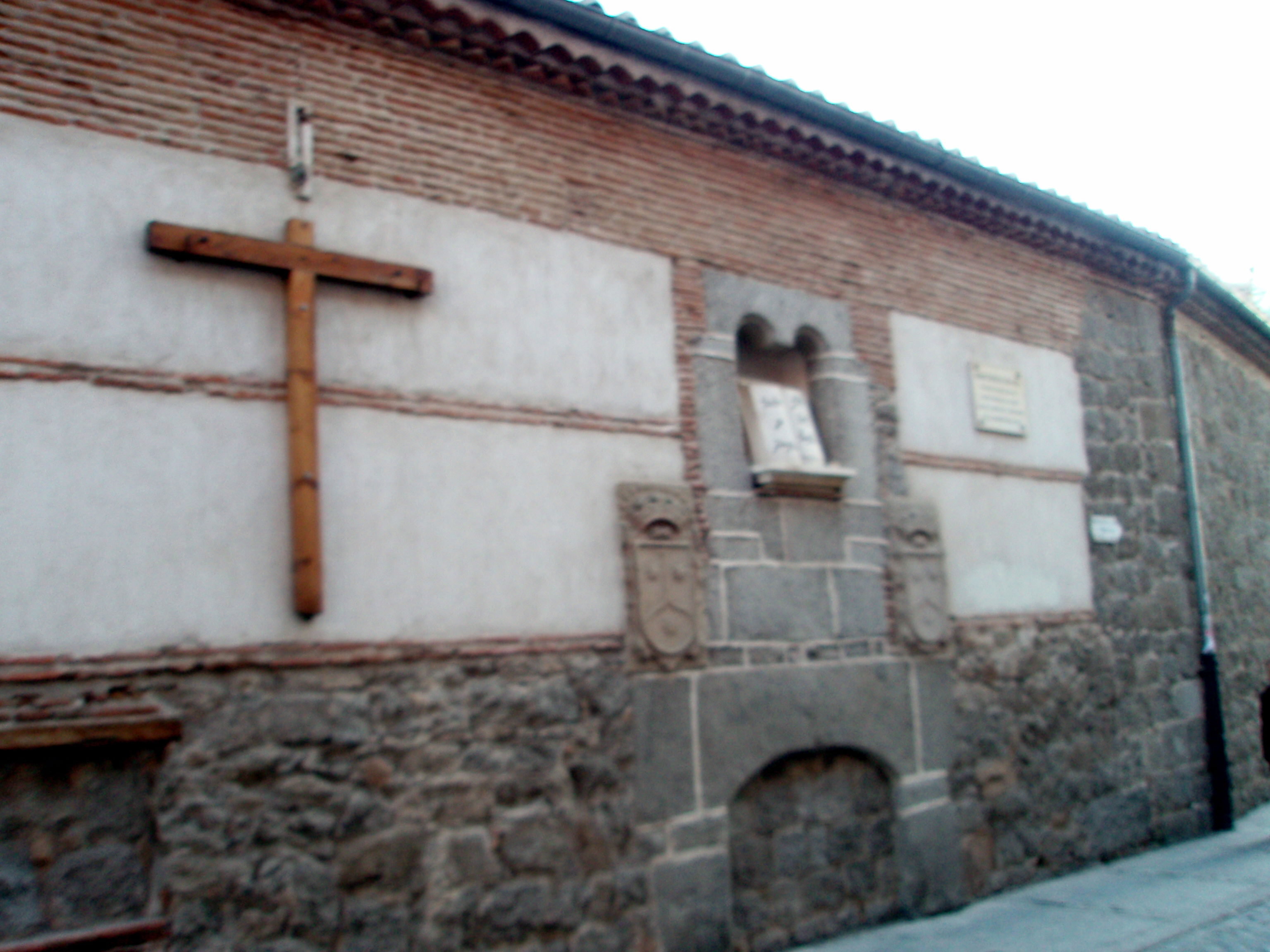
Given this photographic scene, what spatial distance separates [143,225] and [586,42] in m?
2.16

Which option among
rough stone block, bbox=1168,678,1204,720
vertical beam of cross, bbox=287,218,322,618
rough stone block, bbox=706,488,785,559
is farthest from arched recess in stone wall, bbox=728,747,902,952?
rough stone block, bbox=1168,678,1204,720

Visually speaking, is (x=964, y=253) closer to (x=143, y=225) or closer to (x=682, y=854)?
(x=682, y=854)

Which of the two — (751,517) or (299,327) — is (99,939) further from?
(751,517)

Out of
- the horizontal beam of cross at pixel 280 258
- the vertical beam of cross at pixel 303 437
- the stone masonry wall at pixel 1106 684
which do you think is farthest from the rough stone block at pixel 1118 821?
the horizontal beam of cross at pixel 280 258

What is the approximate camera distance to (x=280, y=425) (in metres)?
4.13

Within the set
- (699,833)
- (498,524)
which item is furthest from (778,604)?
(498,524)

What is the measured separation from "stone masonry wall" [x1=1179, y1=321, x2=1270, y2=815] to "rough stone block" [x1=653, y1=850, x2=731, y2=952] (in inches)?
203

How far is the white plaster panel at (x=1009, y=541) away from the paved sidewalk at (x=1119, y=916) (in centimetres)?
164

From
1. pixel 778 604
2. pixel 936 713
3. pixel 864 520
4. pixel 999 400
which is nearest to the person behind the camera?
pixel 778 604

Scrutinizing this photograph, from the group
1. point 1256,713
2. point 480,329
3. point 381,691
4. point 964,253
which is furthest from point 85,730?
point 1256,713

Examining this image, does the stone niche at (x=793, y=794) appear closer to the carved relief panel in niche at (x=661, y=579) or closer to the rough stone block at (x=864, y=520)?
the carved relief panel in niche at (x=661, y=579)

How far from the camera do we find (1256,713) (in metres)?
8.89

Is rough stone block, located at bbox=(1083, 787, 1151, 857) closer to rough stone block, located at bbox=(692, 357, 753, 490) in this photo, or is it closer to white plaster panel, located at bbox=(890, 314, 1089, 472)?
white plaster panel, located at bbox=(890, 314, 1089, 472)

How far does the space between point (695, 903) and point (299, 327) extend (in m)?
3.04
